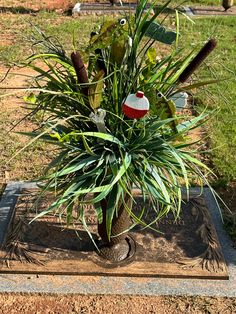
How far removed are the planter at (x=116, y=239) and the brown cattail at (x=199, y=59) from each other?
0.79 meters

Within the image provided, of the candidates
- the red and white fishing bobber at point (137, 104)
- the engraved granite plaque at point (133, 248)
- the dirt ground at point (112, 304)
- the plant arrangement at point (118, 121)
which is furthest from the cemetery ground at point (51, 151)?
the red and white fishing bobber at point (137, 104)

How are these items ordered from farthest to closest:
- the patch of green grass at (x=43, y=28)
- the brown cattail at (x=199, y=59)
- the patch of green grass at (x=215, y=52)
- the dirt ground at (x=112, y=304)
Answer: the patch of green grass at (x=43, y=28) → the patch of green grass at (x=215, y=52) → the dirt ground at (x=112, y=304) → the brown cattail at (x=199, y=59)

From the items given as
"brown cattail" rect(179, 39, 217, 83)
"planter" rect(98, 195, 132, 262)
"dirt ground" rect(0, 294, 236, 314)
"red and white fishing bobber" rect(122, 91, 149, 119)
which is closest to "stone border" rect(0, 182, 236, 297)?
"dirt ground" rect(0, 294, 236, 314)

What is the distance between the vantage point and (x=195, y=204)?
3.47 m

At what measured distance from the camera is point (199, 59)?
244 cm

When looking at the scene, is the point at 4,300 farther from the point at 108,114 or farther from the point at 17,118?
the point at 17,118

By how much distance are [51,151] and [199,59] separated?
2284mm

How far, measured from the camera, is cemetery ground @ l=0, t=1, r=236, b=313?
2.76 m

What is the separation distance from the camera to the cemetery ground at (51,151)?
2760 millimetres

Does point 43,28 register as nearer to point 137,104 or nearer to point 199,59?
point 199,59

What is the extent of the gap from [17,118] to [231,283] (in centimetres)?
302

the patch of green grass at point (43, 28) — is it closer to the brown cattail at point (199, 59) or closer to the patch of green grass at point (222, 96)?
the patch of green grass at point (222, 96)

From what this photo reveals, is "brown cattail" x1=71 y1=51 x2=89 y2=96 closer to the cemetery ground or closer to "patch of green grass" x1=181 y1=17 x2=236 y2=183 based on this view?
the cemetery ground

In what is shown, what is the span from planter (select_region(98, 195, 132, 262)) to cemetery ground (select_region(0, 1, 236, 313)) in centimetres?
29
